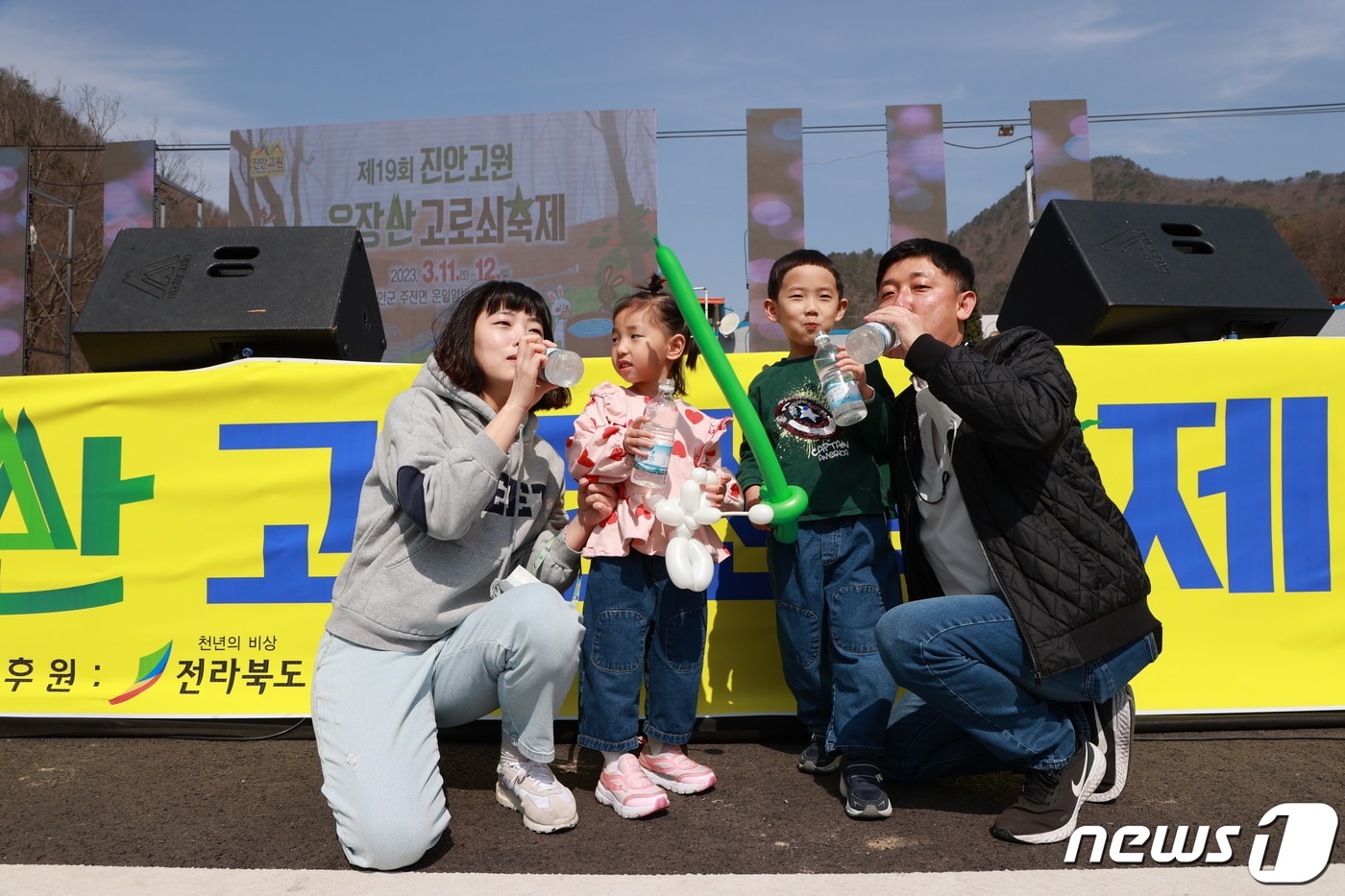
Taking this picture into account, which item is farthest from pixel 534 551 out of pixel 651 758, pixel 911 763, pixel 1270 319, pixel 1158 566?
pixel 1270 319

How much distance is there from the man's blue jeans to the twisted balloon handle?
36 cm

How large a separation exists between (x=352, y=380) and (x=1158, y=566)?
8.25 ft

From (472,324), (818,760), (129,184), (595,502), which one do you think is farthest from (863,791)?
(129,184)

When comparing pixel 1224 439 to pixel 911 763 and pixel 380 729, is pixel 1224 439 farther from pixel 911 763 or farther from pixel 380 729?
pixel 380 729

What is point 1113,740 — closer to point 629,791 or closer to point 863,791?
point 863,791

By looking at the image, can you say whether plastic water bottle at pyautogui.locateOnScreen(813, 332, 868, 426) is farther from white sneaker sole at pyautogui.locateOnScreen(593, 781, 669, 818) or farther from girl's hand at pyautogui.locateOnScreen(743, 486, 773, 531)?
white sneaker sole at pyautogui.locateOnScreen(593, 781, 669, 818)

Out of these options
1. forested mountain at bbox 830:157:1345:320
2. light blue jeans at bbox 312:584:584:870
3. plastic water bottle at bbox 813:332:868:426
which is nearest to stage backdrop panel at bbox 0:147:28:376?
A: light blue jeans at bbox 312:584:584:870

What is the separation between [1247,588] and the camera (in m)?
2.69

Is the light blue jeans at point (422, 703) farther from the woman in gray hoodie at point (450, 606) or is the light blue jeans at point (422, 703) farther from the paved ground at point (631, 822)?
the paved ground at point (631, 822)

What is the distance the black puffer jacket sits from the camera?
1.88m

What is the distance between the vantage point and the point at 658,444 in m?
2.06

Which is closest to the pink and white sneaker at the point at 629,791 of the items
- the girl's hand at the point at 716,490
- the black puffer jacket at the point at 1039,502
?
the girl's hand at the point at 716,490

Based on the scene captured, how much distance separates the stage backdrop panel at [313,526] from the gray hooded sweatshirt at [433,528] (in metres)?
0.66

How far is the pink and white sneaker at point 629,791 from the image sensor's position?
6.73ft
